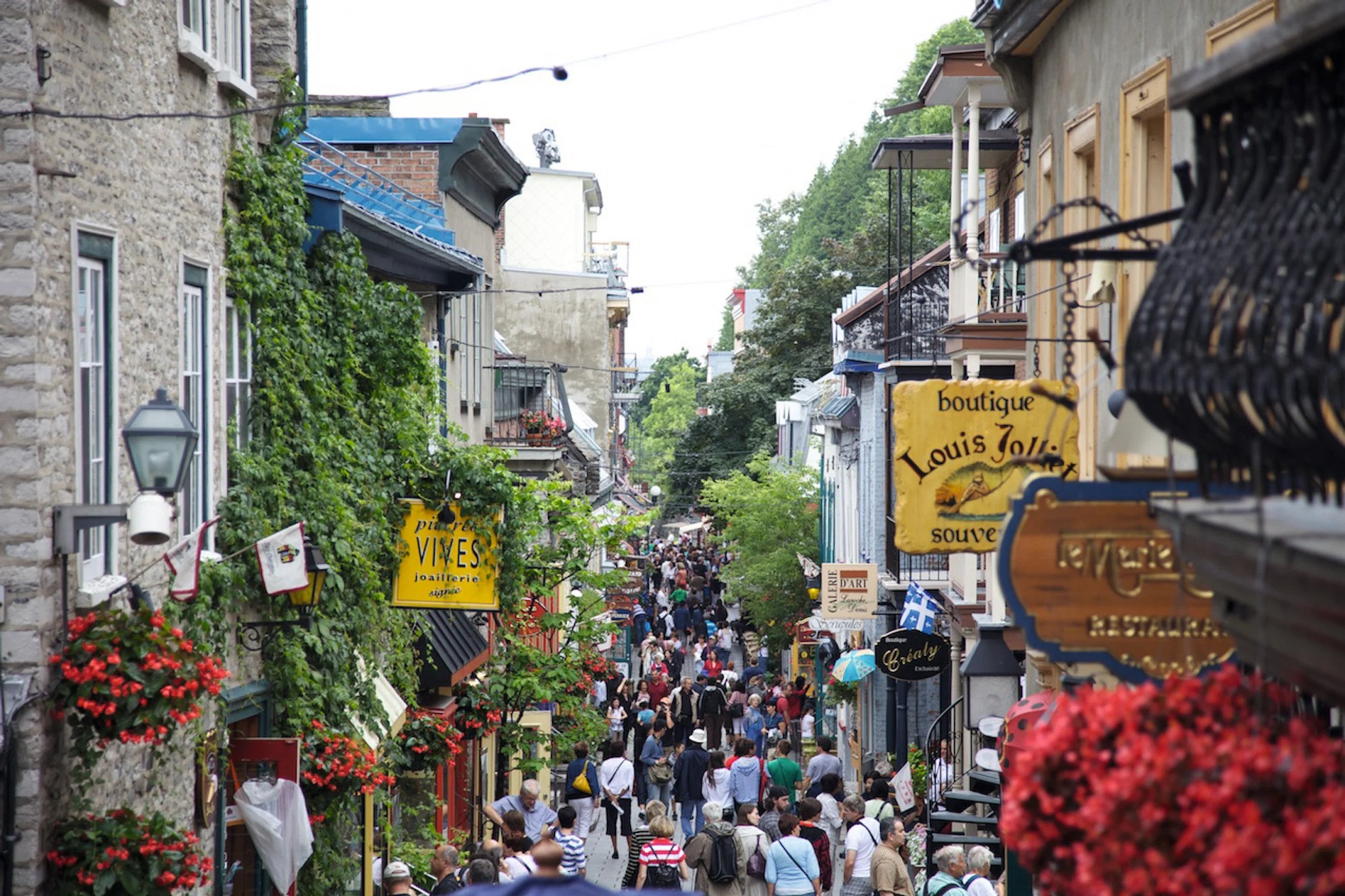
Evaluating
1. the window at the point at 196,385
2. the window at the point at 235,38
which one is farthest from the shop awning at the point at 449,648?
the window at the point at 235,38

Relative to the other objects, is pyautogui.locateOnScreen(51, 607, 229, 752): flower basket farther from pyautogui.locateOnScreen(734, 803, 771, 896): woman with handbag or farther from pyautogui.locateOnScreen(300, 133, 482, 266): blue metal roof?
pyautogui.locateOnScreen(300, 133, 482, 266): blue metal roof

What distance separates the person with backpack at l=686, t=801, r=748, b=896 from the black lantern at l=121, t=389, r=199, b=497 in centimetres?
712

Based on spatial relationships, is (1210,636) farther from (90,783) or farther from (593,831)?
(593,831)

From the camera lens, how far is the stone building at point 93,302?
27.5 ft

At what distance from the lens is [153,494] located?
8.45m

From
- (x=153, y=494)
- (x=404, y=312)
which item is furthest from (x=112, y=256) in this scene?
(x=404, y=312)

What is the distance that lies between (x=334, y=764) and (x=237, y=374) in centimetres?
308

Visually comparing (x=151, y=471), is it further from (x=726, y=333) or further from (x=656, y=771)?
(x=726, y=333)

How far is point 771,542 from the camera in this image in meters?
38.0

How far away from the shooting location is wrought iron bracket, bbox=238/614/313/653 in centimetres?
1188

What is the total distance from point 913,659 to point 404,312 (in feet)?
29.2

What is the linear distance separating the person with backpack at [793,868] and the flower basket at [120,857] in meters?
5.90

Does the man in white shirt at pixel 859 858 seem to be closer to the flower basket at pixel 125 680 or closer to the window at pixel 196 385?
the window at pixel 196 385

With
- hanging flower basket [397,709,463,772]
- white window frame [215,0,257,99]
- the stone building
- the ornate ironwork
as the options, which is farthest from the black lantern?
hanging flower basket [397,709,463,772]
